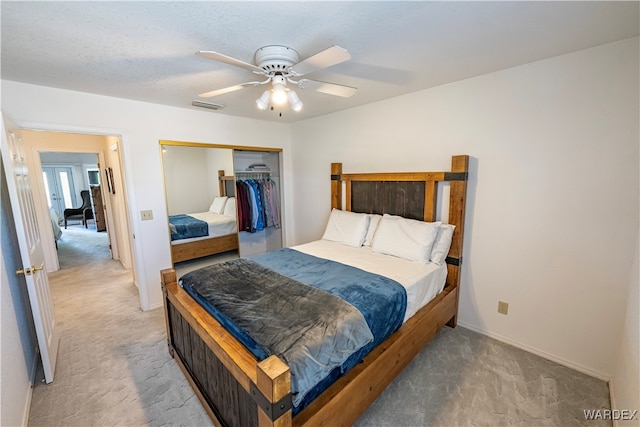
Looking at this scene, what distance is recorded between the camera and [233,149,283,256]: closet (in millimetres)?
4051

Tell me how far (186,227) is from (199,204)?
0.39 m

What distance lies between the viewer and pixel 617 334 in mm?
1879

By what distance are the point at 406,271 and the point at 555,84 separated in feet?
5.99

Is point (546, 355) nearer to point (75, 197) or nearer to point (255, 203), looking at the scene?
point (255, 203)

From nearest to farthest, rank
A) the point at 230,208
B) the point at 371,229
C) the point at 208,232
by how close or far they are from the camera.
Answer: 1. the point at 371,229
2. the point at 208,232
3. the point at 230,208

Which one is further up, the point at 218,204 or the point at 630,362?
the point at 218,204

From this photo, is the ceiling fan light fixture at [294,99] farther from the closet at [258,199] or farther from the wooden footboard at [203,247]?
the wooden footboard at [203,247]

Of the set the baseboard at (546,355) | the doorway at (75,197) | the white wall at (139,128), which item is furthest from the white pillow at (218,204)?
the doorway at (75,197)

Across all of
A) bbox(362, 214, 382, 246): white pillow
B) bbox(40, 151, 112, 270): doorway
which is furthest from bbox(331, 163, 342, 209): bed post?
bbox(40, 151, 112, 270): doorway

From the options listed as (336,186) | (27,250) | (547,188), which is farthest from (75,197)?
(547,188)

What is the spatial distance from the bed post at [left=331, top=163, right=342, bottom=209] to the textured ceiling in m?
1.34

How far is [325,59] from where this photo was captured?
56.1 inches

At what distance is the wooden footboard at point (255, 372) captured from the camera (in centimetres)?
109

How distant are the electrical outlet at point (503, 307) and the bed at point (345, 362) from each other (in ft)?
1.17
